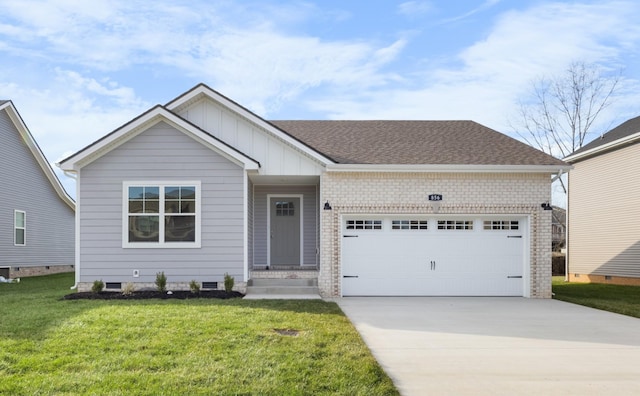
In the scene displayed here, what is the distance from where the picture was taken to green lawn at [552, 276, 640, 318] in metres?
11.9

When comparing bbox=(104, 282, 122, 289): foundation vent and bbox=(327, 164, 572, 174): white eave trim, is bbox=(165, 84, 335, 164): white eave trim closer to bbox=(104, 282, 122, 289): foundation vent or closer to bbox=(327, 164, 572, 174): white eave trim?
bbox=(327, 164, 572, 174): white eave trim

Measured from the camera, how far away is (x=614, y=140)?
63.7 feet

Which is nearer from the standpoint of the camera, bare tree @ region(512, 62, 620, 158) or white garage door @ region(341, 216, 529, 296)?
white garage door @ region(341, 216, 529, 296)

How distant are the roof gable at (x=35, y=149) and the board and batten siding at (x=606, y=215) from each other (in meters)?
22.0

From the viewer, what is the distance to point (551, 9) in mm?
15648

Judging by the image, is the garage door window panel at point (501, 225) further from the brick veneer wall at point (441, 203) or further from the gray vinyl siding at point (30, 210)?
the gray vinyl siding at point (30, 210)

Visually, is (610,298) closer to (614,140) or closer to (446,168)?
(446,168)

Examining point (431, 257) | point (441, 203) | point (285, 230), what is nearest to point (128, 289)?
point (285, 230)

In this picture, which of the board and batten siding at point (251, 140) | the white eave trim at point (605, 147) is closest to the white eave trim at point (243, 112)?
the board and batten siding at point (251, 140)

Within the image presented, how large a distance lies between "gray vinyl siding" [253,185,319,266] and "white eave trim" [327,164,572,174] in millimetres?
3083

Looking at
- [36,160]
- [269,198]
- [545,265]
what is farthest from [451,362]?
[36,160]

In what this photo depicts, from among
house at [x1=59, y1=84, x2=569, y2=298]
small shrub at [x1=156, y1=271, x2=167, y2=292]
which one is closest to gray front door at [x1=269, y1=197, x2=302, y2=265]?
house at [x1=59, y1=84, x2=569, y2=298]

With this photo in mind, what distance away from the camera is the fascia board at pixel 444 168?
13.5 m

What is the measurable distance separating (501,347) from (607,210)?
51.2ft
